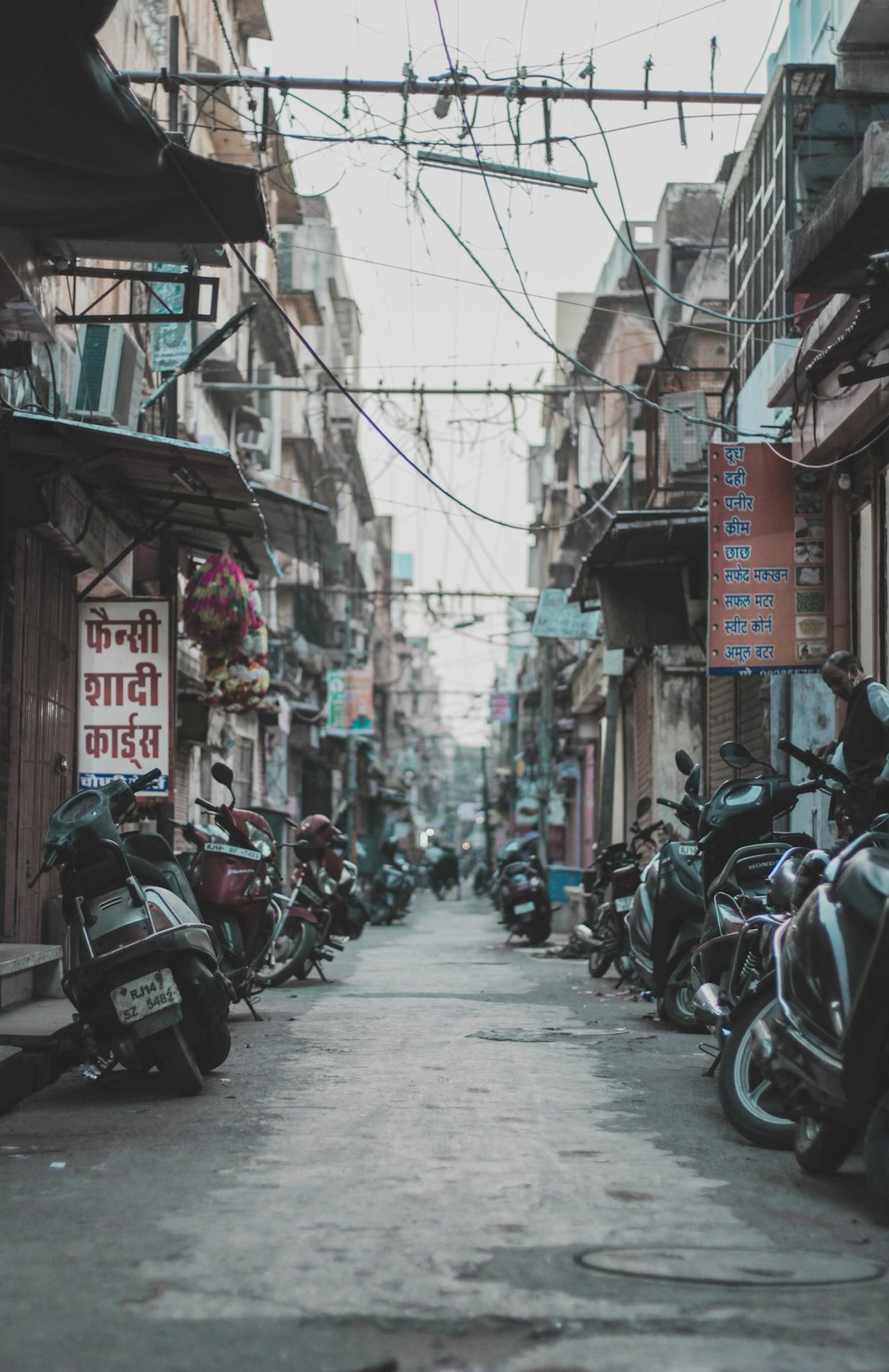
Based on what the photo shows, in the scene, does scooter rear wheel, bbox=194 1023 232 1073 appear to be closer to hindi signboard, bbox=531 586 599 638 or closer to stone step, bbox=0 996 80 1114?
stone step, bbox=0 996 80 1114

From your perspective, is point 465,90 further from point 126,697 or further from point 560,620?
point 560,620

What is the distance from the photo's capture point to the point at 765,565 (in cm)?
1285

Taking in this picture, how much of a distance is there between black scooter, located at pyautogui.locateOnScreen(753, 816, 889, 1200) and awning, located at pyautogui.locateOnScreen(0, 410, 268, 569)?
20.5ft

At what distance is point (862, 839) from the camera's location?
16.4 feet

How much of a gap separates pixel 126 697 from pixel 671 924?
514 centimetres

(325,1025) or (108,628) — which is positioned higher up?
(108,628)

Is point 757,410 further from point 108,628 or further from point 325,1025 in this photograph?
point 325,1025

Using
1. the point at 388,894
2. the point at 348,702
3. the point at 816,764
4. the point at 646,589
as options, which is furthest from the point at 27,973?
the point at 348,702

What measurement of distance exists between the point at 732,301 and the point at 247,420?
13521 mm

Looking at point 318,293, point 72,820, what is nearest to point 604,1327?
point 72,820

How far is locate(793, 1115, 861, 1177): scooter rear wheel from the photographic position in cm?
521

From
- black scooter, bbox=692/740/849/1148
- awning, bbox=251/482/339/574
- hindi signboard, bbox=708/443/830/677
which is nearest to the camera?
black scooter, bbox=692/740/849/1148

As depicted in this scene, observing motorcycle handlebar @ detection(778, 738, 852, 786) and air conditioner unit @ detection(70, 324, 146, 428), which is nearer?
motorcycle handlebar @ detection(778, 738, 852, 786)

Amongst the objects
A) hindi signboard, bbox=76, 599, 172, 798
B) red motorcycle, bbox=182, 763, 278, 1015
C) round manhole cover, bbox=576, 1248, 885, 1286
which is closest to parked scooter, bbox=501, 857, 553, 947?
hindi signboard, bbox=76, 599, 172, 798
